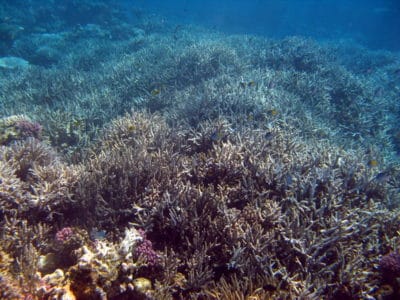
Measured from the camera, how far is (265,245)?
310 centimetres

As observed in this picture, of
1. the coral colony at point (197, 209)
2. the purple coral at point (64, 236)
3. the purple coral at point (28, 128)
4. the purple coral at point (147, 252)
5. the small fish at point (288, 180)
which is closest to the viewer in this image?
the coral colony at point (197, 209)

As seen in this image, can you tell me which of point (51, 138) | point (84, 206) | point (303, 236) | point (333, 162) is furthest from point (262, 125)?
point (51, 138)

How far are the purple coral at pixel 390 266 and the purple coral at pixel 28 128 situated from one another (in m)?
6.82

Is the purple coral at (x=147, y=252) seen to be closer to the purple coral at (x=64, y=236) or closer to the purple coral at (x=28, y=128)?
the purple coral at (x=64, y=236)

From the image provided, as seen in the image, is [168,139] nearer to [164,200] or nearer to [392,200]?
[164,200]

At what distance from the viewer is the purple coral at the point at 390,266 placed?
9.99ft

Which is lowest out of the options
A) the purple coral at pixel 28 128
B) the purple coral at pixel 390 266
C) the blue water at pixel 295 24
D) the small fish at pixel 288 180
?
the purple coral at pixel 390 266

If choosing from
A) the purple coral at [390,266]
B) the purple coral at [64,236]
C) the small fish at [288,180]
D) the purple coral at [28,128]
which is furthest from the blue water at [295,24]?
the purple coral at [64,236]

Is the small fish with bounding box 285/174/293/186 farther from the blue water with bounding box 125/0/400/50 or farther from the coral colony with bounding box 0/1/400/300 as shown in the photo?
the blue water with bounding box 125/0/400/50

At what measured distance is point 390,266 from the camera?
3.08 m

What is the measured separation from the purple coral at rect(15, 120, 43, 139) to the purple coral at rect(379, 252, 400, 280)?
22.4 ft

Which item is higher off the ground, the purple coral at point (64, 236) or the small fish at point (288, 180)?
the small fish at point (288, 180)

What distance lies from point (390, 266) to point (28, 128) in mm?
7010

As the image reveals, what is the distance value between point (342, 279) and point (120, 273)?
2436mm
